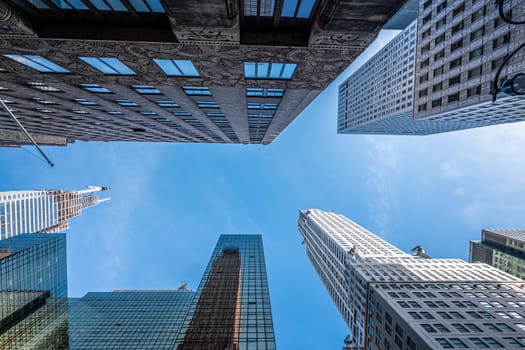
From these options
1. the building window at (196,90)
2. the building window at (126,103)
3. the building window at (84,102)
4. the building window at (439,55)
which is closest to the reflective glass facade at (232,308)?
the building window at (196,90)

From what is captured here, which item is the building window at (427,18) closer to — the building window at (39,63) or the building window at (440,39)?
the building window at (440,39)

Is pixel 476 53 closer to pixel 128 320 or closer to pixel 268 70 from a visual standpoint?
pixel 268 70

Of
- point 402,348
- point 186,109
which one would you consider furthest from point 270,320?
point 186,109

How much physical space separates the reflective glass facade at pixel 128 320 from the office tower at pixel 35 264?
13.6 m

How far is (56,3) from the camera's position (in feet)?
37.4

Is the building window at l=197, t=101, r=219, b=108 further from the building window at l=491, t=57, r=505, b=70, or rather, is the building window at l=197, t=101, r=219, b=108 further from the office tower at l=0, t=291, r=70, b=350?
the office tower at l=0, t=291, r=70, b=350

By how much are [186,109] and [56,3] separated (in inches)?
650

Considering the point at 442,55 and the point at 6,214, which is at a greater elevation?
the point at 442,55

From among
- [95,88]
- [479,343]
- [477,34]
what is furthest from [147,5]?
[479,343]

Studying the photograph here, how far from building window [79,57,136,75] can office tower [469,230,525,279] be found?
13300 centimetres

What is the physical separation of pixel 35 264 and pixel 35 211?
301 ft

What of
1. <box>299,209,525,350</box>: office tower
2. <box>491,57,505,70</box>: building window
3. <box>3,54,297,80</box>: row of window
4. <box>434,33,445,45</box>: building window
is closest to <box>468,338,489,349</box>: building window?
<box>299,209,525,350</box>: office tower

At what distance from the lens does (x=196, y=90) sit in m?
22.0

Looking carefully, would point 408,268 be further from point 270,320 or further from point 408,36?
point 408,36
